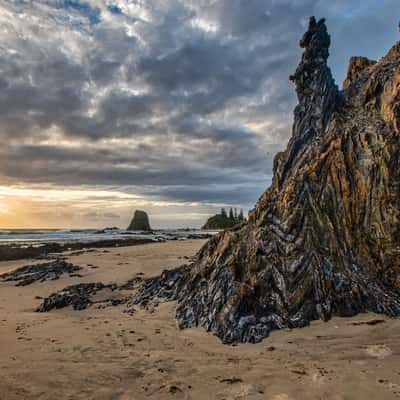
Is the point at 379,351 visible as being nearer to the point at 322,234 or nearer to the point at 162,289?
the point at 322,234

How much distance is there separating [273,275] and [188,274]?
191 inches

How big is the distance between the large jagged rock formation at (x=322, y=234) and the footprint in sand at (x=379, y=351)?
5.45 feet

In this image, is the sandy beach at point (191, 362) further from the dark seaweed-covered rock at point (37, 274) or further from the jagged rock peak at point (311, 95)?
the dark seaweed-covered rock at point (37, 274)

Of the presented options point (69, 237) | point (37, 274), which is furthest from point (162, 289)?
point (69, 237)

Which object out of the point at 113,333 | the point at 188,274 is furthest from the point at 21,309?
the point at 188,274

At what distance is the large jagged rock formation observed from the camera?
8.54 meters

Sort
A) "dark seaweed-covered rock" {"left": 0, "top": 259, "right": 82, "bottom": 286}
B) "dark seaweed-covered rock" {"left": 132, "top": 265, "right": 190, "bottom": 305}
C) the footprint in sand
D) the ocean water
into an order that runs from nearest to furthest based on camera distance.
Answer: the footprint in sand, "dark seaweed-covered rock" {"left": 132, "top": 265, "right": 190, "bottom": 305}, "dark seaweed-covered rock" {"left": 0, "top": 259, "right": 82, "bottom": 286}, the ocean water

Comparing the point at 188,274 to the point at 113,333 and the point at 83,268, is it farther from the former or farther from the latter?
the point at 83,268

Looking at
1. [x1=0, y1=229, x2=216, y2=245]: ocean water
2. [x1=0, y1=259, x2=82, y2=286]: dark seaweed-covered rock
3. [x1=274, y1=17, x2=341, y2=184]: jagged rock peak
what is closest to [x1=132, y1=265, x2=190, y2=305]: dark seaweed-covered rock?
[x1=274, y1=17, x2=341, y2=184]: jagged rock peak

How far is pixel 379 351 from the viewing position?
6.34m

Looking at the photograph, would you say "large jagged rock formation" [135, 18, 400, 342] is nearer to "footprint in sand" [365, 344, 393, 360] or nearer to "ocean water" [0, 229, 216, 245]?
"footprint in sand" [365, 344, 393, 360]

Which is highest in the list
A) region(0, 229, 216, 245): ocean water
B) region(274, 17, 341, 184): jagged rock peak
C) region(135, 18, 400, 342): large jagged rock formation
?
region(274, 17, 341, 184): jagged rock peak

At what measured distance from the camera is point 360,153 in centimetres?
966

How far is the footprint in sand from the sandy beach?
0.02m
